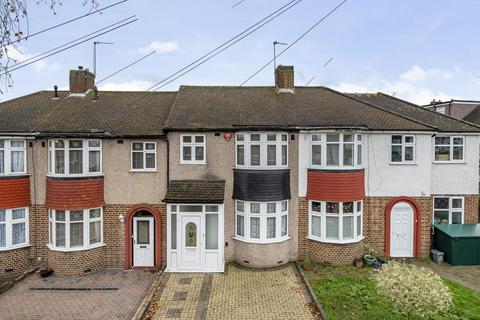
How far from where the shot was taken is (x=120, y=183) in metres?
13.0

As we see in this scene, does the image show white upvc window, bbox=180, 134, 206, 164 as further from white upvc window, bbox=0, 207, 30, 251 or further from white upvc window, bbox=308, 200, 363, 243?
white upvc window, bbox=0, 207, 30, 251

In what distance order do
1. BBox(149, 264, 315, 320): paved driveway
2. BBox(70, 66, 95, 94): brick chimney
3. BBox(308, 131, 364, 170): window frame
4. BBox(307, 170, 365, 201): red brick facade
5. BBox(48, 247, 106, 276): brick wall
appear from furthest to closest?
BBox(70, 66, 95, 94): brick chimney < BBox(308, 131, 364, 170): window frame < BBox(307, 170, 365, 201): red brick facade < BBox(48, 247, 106, 276): brick wall < BBox(149, 264, 315, 320): paved driveway

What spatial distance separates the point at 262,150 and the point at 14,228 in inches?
424

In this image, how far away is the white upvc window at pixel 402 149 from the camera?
1358cm

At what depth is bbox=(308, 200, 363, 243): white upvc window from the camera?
12.8 meters

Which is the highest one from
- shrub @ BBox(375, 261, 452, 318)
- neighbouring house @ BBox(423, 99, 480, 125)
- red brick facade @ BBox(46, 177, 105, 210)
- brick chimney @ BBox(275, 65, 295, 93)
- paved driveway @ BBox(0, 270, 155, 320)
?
brick chimney @ BBox(275, 65, 295, 93)

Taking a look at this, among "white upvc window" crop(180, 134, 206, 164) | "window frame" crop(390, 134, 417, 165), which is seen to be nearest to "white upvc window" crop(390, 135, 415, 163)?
"window frame" crop(390, 134, 417, 165)

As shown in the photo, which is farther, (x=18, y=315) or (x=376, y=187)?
(x=376, y=187)

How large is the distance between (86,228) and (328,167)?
1031 centimetres

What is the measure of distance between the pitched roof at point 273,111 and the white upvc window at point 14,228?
7.16 meters

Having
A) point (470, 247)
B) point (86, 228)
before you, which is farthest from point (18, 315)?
point (470, 247)

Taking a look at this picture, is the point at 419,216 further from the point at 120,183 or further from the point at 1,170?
the point at 1,170

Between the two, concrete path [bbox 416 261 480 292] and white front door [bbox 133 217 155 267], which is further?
white front door [bbox 133 217 155 267]

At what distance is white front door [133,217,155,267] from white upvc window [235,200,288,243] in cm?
384
